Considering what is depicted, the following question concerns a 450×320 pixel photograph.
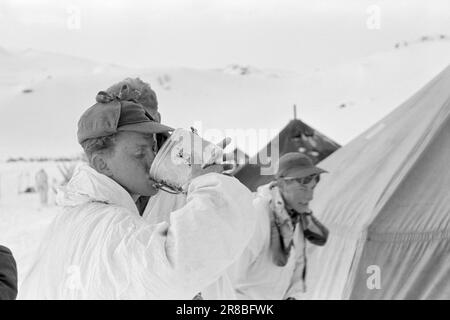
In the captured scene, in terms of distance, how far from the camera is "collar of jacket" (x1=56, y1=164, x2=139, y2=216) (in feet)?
2.13

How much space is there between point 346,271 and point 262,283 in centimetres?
45

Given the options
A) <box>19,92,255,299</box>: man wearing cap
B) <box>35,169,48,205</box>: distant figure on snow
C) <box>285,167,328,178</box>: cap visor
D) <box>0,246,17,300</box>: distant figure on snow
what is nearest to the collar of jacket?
<box>19,92,255,299</box>: man wearing cap

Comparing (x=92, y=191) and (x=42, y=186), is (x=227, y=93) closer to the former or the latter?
(x=42, y=186)

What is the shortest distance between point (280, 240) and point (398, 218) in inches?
18.4

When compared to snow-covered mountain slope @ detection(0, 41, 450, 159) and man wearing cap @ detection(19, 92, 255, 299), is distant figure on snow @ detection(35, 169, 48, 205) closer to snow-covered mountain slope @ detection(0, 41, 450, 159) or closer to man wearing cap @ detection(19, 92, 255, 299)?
man wearing cap @ detection(19, 92, 255, 299)

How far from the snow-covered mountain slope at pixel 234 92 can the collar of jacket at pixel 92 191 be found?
514 inches

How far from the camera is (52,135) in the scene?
1452cm

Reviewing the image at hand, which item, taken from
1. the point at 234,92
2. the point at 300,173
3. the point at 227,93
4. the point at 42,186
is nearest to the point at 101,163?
the point at 300,173

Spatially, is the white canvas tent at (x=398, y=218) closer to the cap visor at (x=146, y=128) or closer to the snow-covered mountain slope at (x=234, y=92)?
the cap visor at (x=146, y=128)

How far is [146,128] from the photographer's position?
655 millimetres

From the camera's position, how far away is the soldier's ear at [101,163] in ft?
2.21

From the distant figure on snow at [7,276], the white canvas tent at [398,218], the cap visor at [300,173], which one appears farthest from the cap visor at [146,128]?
the white canvas tent at [398,218]
